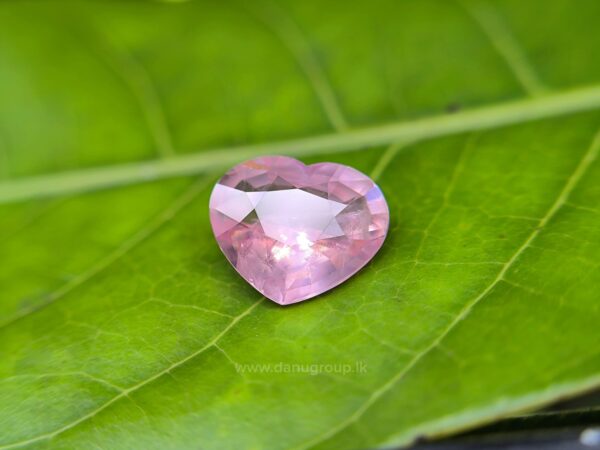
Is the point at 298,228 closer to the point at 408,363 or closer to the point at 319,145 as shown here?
the point at 408,363

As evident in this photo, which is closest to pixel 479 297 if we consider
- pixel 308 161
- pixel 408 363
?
pixel 408 363

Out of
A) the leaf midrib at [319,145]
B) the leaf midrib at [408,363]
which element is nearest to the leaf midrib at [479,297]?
the leaf midrib at [408,363]

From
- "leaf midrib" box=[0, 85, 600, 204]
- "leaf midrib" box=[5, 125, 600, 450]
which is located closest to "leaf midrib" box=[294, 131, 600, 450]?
"leaf midrib" box=[5, 125, 600, 450]

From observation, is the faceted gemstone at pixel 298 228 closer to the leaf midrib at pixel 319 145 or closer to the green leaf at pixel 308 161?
the green leaf at pixel 308 161

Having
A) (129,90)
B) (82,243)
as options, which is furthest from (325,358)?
(129,90)

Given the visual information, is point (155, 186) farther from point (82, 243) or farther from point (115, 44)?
point (115, 44)

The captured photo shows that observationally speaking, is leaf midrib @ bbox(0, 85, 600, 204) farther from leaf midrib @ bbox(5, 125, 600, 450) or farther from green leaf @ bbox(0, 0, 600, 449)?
leaf midrib @ bbox(5, 125, 600, 450)
